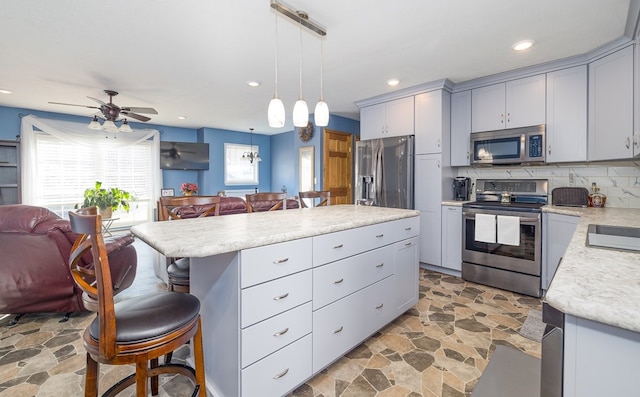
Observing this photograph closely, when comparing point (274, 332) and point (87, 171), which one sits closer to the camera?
point (274, 332)

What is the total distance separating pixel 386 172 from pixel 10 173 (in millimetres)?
6641

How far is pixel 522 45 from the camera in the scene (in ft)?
8.87

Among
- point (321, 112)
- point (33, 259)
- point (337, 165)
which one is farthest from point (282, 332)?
point (337, 165)

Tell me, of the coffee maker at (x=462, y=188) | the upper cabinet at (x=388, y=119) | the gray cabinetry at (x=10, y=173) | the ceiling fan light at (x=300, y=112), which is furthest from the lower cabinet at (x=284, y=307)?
the gray cabinetry at (x=10, y=173)

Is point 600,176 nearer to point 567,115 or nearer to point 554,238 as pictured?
point 567,115

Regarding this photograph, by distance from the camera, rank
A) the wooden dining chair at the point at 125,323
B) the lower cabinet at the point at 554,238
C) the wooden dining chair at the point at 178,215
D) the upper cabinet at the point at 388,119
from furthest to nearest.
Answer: the upper cabinet at the point at 388,119 < the lower cabinet at the point at 554,238 < the wooden dining chair at the point at 178,215 < the wooden dining chair at the point at 125,323

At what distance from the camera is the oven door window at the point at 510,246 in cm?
301

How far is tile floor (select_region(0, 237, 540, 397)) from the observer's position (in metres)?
1.70

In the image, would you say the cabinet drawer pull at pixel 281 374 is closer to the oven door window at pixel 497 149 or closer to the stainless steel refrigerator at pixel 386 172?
the stainless steel refrigerator at pixel 386 172

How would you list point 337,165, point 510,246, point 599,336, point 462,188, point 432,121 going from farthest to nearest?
point 337,165, point 462,188, point 432,121, point 510,246, point 599,336

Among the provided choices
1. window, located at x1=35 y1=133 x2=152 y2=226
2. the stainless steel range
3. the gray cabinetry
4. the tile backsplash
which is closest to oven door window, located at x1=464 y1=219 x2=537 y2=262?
the stainless steel range

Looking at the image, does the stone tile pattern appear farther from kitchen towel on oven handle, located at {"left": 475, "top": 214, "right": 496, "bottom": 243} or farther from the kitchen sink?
the kitchen sink

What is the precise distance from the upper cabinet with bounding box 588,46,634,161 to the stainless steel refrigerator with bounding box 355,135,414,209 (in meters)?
1.80

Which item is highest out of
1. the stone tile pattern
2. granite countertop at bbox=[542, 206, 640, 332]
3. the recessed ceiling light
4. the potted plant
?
the recessed ceiling light
